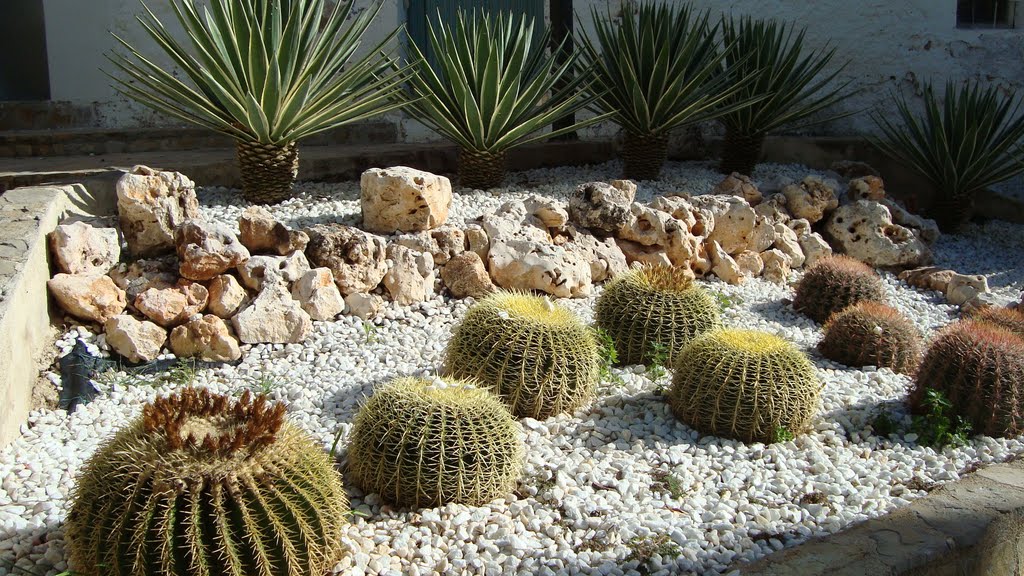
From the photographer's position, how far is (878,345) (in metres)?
4.98

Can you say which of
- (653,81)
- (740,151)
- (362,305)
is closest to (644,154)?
(653,81)

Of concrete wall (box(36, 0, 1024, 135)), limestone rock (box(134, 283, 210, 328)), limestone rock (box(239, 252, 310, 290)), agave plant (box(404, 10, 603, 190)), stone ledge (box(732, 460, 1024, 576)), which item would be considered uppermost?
concrete wall (box(36, 0, 1024, 135))

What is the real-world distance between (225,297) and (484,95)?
2.49 metres

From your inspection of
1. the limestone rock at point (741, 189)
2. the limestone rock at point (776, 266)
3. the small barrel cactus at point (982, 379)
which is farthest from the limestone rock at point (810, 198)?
the small barrel cactus at point (982, 379)

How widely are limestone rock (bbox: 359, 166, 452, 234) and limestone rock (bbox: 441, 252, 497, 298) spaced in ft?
1.09

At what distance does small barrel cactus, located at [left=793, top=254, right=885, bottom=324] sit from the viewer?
5.84 m

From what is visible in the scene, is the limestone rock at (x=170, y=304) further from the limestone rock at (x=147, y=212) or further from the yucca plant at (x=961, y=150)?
the yucca plant at (x=961, y=150)

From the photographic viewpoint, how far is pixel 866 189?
24.9 ft

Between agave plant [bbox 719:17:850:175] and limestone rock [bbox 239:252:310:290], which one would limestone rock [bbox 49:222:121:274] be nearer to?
limestone rock [bbox 239:252:310:290]

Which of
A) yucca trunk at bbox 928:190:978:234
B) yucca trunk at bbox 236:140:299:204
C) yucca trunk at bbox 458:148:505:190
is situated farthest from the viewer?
yucca trunk at bbox 928:190:978:234

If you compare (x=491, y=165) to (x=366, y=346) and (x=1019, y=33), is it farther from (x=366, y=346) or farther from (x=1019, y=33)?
(x=1019, y=33)

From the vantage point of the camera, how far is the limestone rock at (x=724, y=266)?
6535mm

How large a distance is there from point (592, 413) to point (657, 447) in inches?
15.7

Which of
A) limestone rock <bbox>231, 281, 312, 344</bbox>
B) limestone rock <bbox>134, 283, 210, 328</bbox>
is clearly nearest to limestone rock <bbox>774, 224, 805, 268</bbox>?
limestone rock <bbox>231, 281, 312, 344</bbox>
